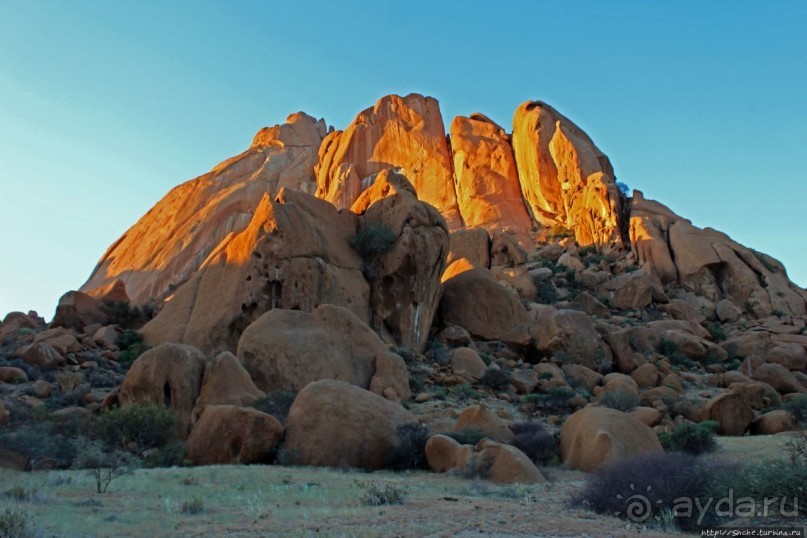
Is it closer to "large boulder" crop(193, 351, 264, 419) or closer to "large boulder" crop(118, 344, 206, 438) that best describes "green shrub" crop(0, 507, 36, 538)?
"large boulder" crop(193, 351, 264, 419)

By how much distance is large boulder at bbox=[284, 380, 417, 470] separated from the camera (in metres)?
17.2

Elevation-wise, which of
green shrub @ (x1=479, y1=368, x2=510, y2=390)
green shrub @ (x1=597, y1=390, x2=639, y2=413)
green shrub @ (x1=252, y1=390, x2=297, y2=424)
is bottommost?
green shrub @ (x1=252, y1=390, x2=297, y2=424)

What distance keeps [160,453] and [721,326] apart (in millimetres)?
→ 37890

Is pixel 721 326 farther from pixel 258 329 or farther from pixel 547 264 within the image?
pixel 258 329

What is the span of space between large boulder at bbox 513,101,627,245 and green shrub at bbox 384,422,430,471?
40.1 m

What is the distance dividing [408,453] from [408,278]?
16.7 m

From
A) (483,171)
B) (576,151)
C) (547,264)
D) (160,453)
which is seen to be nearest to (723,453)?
(160,453)

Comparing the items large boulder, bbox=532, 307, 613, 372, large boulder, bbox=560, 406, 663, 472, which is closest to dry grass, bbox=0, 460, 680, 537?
large boulder, bbox=560, 406, 663, 472

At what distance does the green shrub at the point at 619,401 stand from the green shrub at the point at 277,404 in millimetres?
10774

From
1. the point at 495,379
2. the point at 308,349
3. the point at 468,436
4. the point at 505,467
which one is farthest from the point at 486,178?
the point at 505,467

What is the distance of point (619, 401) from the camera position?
83.6 feet

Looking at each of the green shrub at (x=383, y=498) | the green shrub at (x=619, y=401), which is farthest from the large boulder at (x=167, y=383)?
the green shrub at (x=619, y=401)

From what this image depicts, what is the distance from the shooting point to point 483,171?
233ft

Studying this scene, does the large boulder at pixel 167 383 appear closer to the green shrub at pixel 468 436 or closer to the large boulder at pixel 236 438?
the large boulder at pixel 236 438
